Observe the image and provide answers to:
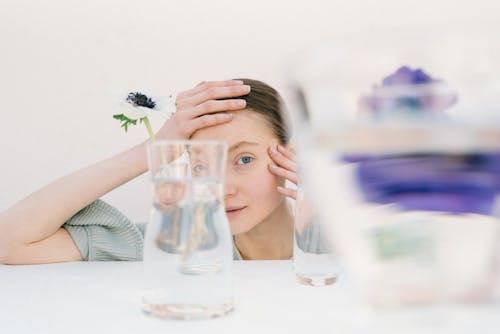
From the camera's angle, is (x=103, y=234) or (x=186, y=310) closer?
(x=186, y=310)

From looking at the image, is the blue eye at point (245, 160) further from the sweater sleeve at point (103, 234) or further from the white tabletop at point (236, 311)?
the white tabletop at point (236, 311)

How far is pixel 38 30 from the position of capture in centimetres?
171

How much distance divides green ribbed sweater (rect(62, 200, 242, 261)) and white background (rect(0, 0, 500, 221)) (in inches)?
26.6

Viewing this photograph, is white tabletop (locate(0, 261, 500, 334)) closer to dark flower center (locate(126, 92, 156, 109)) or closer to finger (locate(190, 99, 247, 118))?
dark flower center (locate(126, 92, 156, 109))

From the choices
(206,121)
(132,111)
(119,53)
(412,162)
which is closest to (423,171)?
(412,162)

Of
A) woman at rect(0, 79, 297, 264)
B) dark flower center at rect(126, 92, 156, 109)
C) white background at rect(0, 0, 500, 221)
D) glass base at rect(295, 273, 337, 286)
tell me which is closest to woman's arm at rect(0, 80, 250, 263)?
woman at rect(0, 79, 297, 264)

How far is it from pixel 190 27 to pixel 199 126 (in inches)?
31.4

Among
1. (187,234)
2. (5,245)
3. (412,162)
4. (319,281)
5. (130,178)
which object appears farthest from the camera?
(130,178)

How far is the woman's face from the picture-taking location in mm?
1072

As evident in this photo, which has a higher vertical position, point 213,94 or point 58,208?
point 213,94

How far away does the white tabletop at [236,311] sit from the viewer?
0.94 ft

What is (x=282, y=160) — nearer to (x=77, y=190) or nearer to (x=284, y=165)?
(x=284, y=165)

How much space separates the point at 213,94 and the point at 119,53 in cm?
76

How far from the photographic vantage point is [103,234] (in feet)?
3.34
